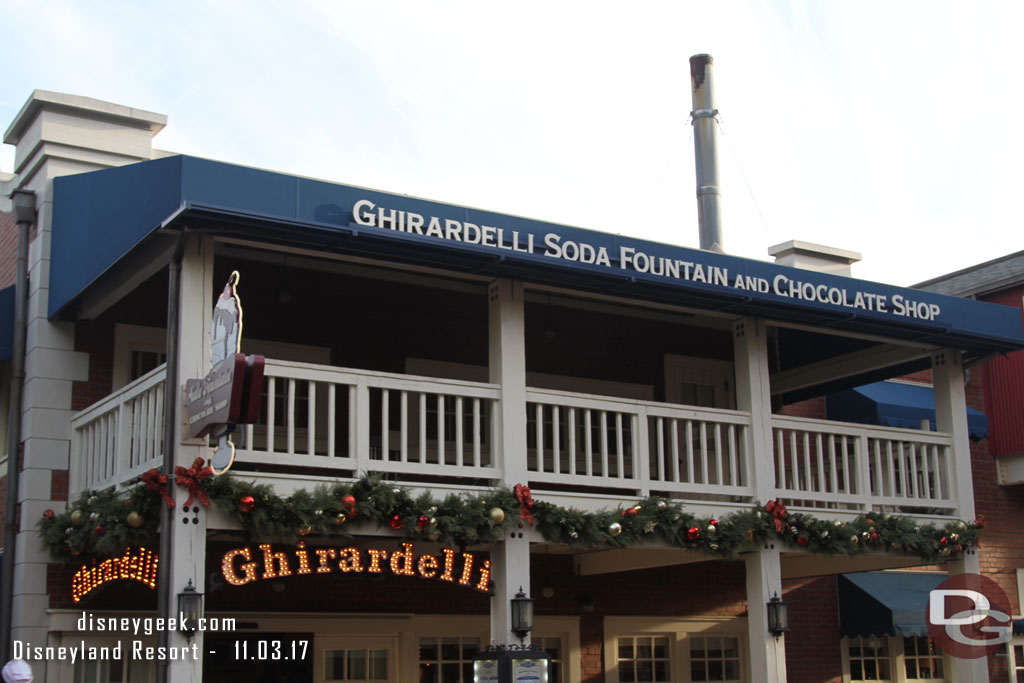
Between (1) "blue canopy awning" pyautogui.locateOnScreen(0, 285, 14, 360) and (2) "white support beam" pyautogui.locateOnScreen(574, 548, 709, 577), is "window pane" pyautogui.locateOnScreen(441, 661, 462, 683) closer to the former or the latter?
(2) "white support beam" pyautogui.locateOnScreen(574, 548, 709, 577)

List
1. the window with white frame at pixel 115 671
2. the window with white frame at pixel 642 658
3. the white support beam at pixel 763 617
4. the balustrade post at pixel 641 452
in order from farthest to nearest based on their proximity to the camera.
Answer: the window with white frame at pixel 642 658, the white support beam at pixel 763 617, the balustrade post at pixel 641 452, the window with white frame at pixel 115 671

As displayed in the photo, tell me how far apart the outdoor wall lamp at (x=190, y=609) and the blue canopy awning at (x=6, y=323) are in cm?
455

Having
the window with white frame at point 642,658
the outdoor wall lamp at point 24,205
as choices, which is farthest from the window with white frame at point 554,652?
the outdoor wall lamp at point 24,205

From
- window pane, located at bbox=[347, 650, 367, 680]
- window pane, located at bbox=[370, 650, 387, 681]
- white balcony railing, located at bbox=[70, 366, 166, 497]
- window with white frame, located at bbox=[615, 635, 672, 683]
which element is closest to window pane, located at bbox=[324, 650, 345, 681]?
window pane, located at bbox=[347, 650, 367, 680]

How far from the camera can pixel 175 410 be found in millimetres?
9430

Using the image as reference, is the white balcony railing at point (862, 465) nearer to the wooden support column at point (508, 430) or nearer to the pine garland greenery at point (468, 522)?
the pine garland greenery at point (468, 522)

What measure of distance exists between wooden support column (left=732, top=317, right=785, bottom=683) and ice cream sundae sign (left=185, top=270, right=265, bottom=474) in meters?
5.78

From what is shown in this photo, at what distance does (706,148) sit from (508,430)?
658 inches

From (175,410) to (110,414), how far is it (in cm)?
195

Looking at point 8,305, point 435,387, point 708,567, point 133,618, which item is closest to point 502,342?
point 435,387

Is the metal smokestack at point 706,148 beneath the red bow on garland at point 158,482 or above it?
above

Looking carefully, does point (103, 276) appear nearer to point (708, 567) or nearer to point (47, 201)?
point (47, 201)

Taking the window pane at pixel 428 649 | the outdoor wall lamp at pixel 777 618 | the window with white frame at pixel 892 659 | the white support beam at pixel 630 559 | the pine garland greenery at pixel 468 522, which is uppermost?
the pine garland greenery at pixel 468 522

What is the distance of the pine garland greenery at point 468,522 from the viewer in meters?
9.64
